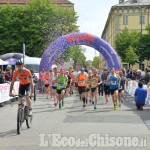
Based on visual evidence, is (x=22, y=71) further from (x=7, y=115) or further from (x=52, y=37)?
(x=52, y=37)

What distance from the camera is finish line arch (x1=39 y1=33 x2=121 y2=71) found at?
22.5 metres

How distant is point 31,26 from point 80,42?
63.9 ft

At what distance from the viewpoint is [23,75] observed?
314 inches

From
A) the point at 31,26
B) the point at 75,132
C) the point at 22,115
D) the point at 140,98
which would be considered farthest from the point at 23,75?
the point at 31,26

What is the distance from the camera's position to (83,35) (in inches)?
916

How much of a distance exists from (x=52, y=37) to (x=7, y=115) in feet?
108

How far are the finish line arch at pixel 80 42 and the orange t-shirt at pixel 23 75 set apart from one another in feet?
47.0

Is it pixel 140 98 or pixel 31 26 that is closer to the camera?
pixel 140 98

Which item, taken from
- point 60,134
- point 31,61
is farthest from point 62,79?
point 31,61

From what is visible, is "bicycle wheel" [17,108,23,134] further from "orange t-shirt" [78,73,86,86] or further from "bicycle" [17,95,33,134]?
"orange t-shirt" [78,73,86,86]

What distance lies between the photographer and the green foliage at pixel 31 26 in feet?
137

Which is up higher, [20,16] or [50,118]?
[20,16]

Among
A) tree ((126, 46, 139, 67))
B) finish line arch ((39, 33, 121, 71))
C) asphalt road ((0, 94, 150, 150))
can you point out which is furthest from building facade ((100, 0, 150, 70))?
asphalt road ((0, 94, 150, 150))

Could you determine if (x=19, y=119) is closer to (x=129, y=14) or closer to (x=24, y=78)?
(x=24, y=78)
